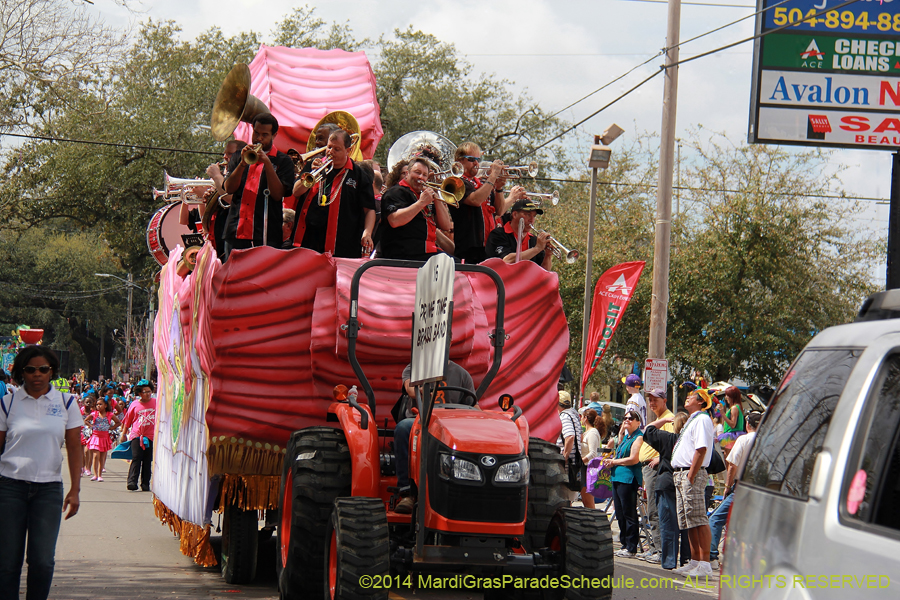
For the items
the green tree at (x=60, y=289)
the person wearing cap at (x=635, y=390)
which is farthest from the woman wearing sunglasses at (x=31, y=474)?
the green tree at (x=60, y=289)

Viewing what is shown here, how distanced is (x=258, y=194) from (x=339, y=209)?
0.69 metres

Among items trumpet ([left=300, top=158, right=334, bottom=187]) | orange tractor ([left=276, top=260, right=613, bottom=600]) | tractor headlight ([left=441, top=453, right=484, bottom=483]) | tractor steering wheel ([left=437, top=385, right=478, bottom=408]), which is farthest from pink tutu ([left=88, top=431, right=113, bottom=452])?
tractor headlight ([left=441, top=453, right=484, bottom=483])

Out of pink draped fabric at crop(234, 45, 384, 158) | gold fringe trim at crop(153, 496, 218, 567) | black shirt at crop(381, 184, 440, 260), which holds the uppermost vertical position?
pink draped fabric at crop(234, 45, 384, 158)

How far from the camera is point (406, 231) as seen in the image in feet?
28.0

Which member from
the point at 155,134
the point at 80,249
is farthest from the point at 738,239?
the point at 80,249

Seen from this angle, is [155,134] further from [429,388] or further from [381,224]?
[429,388]

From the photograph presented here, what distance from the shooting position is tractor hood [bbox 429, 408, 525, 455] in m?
Result: 5.88

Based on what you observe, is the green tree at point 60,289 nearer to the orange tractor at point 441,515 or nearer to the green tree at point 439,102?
the green tree at point 439,102

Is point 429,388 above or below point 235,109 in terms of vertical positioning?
below

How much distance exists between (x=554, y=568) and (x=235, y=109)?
579 centimetres

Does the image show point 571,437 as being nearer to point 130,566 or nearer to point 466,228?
point 466,228

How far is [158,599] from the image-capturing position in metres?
7.89

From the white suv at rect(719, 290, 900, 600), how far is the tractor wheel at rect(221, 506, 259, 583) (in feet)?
17.2

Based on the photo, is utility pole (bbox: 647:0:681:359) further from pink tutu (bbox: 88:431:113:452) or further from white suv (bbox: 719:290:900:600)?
pink tutu (bbox: 88:431:113:452)
